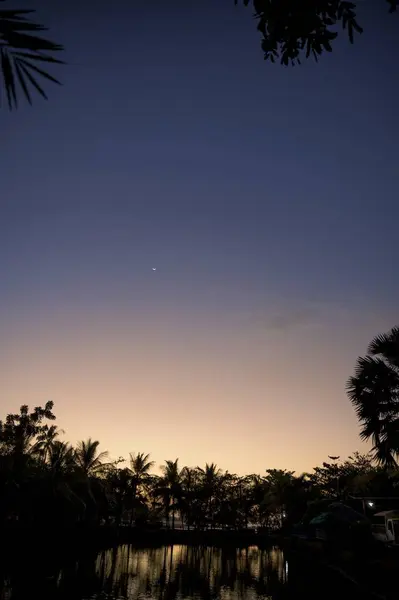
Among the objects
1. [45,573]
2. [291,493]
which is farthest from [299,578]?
[291,493]

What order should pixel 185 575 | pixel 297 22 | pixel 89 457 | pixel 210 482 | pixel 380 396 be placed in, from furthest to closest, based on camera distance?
pixel 210 482 < pixel 89 457 < pixel 185 575 < pixel 380 396 < pixel 297 22

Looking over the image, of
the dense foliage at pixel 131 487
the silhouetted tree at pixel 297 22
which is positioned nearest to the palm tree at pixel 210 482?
the dense foliage at pixel 131 487

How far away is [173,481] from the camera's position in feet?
186

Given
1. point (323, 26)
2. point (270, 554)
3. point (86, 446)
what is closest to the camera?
point (323, 26)

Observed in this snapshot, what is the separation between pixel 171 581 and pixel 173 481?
35151mm

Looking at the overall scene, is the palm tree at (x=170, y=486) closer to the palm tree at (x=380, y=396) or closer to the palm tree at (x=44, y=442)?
the palm tree at (x=44, y=442)

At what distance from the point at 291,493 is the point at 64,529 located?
104ft

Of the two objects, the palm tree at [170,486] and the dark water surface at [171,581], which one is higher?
the palm tree at [170,486]

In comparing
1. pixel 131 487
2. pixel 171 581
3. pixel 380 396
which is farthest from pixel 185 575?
pixel 131 487

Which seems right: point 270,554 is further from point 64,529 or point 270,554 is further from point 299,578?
point 64,529

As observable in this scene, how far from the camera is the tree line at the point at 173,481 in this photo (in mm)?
15773

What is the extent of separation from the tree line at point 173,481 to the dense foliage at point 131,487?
84 millimetres

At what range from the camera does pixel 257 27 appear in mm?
4184

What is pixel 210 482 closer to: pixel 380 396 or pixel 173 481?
pixel 173 481
